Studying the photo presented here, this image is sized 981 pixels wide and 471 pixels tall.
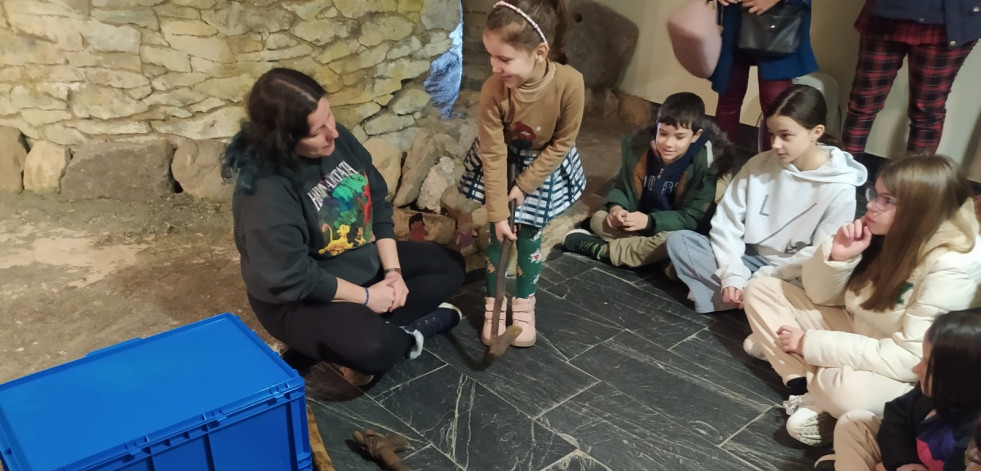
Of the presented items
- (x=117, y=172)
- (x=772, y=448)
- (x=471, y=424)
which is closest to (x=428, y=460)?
(x=471, y=424)

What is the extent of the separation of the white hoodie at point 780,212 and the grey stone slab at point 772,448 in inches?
19.8

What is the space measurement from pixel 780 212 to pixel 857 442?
0.87 metres

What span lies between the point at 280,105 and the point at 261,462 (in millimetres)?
747

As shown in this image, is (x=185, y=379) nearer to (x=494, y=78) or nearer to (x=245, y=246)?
(x=245, y=246)

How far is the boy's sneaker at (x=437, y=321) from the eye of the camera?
210cm

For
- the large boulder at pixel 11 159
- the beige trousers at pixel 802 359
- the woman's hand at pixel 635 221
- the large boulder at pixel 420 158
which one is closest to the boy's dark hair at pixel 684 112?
the woman's hand at pixel 635 221

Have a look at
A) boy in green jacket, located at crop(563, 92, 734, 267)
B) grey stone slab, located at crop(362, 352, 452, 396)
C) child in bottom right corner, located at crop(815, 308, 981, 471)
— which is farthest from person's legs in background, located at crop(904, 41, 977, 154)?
grey stone slab, located at crop(362, 352, 452, 396)

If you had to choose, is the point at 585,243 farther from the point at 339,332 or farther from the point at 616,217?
the point at 339,332

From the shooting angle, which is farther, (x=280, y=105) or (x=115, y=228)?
(x=115, y=228)

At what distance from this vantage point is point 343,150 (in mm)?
1867

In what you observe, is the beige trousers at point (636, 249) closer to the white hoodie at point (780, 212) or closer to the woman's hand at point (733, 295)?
the white hoodie at point (780, 212)

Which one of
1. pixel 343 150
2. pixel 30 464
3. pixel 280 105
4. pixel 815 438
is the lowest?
pixel 815 438

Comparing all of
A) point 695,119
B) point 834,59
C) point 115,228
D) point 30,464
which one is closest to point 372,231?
point 30,464

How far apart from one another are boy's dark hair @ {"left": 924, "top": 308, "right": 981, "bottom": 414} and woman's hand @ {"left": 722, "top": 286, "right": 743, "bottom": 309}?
2.79 feet
